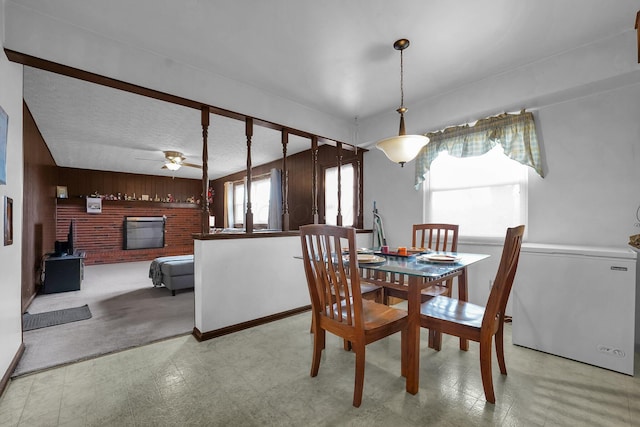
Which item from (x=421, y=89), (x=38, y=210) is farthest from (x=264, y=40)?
(x=38, y=210)

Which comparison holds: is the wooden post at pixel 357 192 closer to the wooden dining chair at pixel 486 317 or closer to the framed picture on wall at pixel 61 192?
the wooden dining chair at pixel 486 317

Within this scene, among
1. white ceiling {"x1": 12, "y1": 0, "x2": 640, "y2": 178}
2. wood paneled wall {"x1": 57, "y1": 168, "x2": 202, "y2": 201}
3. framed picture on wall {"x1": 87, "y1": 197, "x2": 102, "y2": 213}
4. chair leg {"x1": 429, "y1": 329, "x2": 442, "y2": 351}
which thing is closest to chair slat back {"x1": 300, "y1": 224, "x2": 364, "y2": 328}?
chair leg {"x1": 429, "y1": 329, "x2": 442, "y2": 351}

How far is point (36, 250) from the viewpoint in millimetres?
4168

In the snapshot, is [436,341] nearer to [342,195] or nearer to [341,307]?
[341,307]

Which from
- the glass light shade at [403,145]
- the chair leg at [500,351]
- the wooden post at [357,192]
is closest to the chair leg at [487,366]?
the chair leg at [500,351]

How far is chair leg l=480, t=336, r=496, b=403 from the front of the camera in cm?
→ 160

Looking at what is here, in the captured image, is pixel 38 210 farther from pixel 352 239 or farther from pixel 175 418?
pixel 352 239

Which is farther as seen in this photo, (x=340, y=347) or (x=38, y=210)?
(x=38, y=210)

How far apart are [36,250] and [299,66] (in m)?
4.67

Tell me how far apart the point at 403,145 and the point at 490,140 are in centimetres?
139

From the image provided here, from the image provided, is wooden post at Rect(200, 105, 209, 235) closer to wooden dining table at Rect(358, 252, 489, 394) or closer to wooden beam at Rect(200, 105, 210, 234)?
wooden beam at Rect(200, 105, 210, 234)

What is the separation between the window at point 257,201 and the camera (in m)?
6.55

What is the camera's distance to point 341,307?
180 centimetres

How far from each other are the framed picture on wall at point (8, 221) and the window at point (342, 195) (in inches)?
136
